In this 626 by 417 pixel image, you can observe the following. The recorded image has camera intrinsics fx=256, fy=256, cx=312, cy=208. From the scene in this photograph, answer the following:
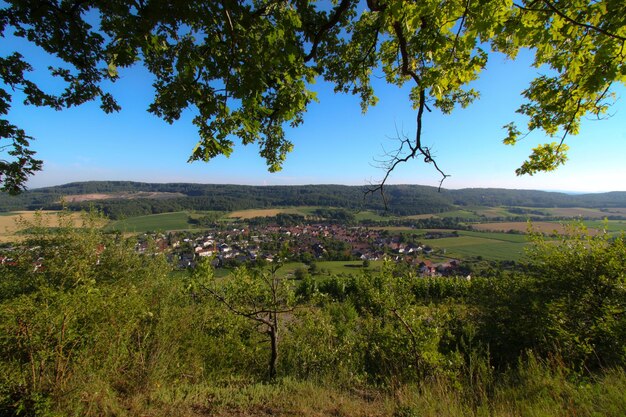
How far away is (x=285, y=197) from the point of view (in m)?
116

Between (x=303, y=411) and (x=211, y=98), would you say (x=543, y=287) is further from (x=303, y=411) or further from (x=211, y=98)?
(x=211, y=98)

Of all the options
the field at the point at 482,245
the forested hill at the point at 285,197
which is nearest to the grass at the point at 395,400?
the field at the point at 482,245

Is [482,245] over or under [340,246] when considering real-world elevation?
over

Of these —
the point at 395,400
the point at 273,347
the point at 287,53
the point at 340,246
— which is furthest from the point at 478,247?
the point at 287,53

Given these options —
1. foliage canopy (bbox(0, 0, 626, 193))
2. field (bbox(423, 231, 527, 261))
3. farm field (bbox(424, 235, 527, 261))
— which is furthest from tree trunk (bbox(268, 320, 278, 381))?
field (bbox(423, 231, 527, 261))

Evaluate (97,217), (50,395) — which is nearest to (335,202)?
(97,217)

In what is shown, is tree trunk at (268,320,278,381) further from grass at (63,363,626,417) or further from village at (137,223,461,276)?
village at (137,223,461,276)

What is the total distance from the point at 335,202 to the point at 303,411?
97614 mm

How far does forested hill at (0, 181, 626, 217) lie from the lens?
277ft

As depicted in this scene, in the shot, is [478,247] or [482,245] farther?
[482,245]

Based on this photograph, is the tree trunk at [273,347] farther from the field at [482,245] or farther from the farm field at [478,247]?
the field at [482,245]

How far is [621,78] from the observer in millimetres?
2984

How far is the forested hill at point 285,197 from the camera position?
277 ft

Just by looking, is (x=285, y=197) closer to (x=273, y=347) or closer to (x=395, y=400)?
(x=273, y=347)
